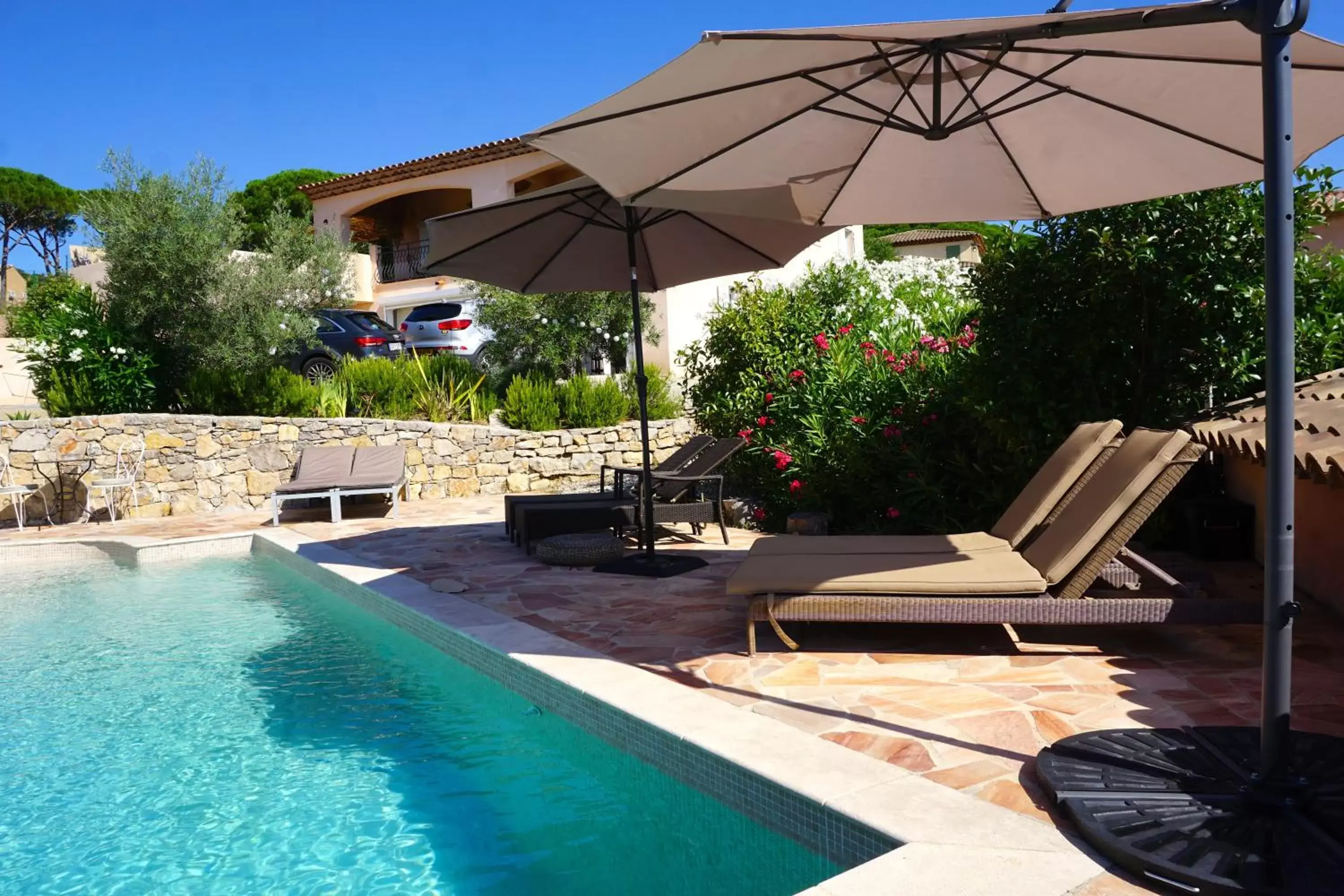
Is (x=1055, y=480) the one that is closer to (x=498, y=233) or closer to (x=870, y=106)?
(x=870, y=106)

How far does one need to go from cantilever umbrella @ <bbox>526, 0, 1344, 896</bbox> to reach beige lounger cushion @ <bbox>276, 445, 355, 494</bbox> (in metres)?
7.34

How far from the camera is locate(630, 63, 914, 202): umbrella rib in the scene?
4121mm

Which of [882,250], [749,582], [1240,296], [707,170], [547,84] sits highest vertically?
[547,84]

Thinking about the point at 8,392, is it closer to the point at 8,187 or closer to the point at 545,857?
the point at 8,187

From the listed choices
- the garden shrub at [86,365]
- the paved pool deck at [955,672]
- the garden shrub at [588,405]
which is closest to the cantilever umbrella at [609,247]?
the paved pool deck at [955,672]

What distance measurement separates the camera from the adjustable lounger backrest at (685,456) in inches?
343

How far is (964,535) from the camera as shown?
520 centimetres

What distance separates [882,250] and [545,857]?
119ft

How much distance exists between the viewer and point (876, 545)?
16.5ft

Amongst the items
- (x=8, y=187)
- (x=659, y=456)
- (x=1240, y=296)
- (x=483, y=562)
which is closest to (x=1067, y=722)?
(x=1240, y=296)

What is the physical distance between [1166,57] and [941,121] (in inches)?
34.0

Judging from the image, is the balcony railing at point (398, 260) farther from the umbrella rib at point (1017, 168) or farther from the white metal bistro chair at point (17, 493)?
the umbrella rib at point (1017, 168)

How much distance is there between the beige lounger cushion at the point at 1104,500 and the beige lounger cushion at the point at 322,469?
847cm


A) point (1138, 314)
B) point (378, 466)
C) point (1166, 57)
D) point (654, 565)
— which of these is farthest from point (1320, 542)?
point (378, 466)
